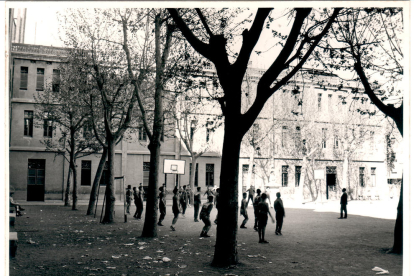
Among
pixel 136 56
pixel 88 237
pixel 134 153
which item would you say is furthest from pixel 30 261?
pixel 134 153

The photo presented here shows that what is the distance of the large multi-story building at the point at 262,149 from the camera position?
3522 centimetres

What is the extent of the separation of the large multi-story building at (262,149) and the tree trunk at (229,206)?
79.3 ft

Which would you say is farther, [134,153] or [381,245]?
[134,153]

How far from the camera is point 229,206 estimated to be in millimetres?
9227

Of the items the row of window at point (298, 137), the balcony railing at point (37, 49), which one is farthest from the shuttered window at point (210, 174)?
the balcony railing at point (37, 49)

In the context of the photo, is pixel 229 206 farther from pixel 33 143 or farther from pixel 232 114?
pixel 33 143

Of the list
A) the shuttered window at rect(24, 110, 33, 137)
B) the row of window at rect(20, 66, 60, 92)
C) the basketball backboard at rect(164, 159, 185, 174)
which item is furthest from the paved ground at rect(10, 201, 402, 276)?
the row of window at rect(20, 66, 60, 92)

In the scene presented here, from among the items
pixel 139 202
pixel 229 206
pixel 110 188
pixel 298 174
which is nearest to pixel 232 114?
pixel 229 206

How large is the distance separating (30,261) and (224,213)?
5023mm

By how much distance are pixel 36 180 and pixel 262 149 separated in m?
21.7

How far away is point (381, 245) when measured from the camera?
12.9 m
